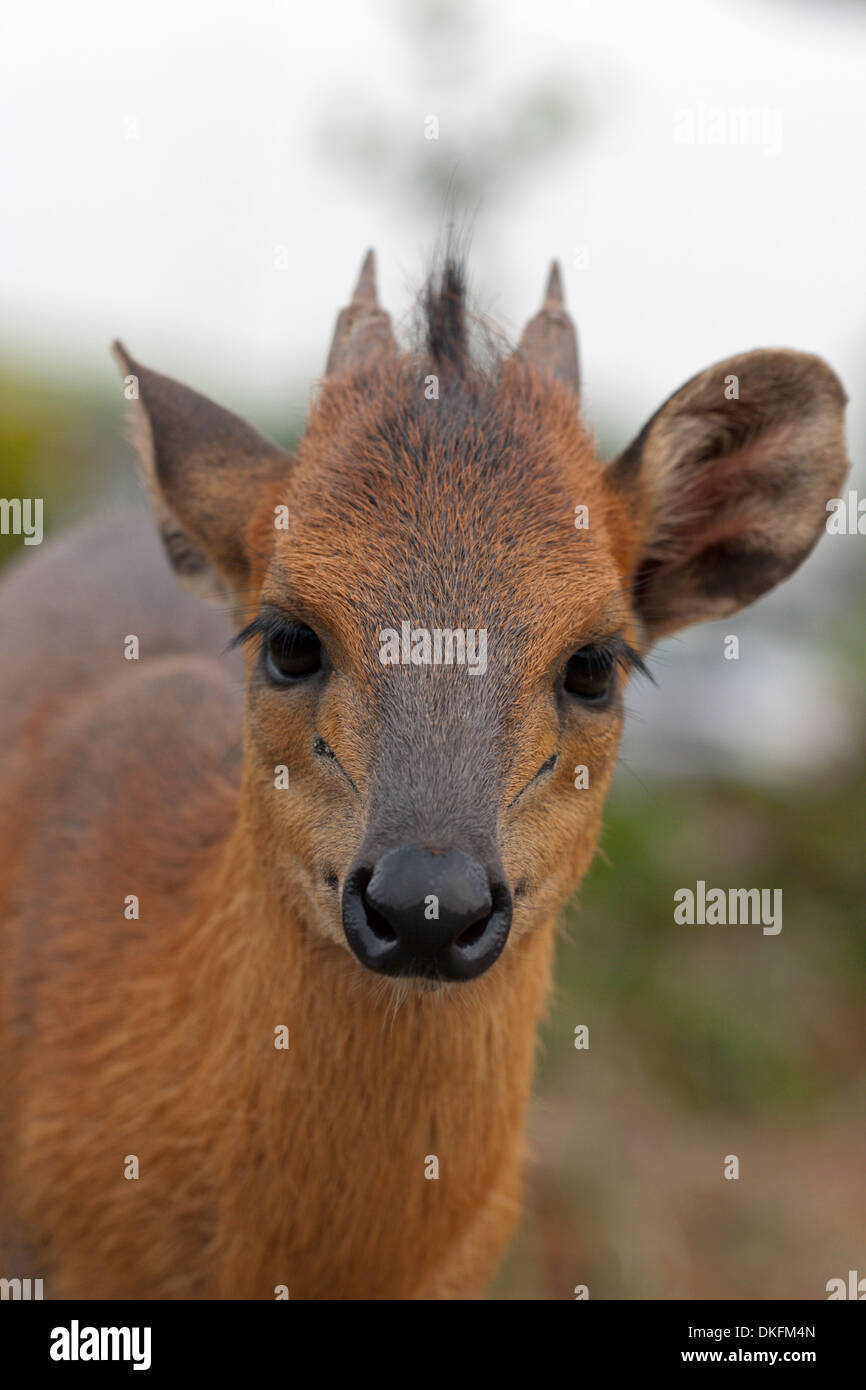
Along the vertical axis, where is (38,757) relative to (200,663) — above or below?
below

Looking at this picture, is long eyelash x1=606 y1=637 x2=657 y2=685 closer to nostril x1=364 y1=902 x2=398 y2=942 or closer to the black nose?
the black nose

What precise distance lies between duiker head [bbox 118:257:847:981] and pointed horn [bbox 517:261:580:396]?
11 millimetres

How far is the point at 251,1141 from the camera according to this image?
13.7ft

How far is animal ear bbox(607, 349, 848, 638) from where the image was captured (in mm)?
4254

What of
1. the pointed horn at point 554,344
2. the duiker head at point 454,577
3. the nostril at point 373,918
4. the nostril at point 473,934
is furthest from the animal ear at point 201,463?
the nostril at point 473,934

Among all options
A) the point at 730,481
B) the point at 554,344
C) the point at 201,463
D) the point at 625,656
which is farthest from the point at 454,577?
the point at 554,344

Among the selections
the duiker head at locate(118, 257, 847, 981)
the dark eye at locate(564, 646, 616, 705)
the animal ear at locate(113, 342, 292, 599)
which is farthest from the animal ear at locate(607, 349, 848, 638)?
the animal ear at locate(113, 342, 292, 599)

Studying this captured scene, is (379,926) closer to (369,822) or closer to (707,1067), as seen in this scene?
(369,822)

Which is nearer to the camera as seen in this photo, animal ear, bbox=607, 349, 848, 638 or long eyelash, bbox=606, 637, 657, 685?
long eyelash, bbox=606, 637, 657, 685

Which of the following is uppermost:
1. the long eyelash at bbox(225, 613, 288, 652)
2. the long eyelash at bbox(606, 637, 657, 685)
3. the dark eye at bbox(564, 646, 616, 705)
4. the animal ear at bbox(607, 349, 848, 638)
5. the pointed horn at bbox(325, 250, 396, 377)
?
the pointed horn at bbox(325, 250, 396, 377)

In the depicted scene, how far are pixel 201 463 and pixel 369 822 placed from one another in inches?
62.4
